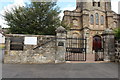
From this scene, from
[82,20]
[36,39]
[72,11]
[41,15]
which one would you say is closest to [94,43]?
[82,20]

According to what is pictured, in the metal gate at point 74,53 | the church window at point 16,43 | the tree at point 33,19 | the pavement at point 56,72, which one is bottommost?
the pavement at point 56,72

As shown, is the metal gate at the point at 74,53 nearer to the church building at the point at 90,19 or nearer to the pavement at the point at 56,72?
the pavement at the point at 56,72

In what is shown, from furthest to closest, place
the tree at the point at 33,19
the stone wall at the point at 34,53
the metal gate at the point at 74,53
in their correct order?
the tree at the point at 33,19
the metal gate at the point at 74,53
the stone wall at the point at 34,53

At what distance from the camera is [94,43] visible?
19547 millimetres

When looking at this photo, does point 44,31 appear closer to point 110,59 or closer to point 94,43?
point 110,59

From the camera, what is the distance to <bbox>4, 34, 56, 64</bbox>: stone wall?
7481 mm

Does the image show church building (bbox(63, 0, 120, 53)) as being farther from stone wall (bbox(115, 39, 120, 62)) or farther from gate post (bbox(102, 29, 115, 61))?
stone wall (bbox(115, 39, 120, 62))

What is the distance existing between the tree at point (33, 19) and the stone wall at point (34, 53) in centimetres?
210

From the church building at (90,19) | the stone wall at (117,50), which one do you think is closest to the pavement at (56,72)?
the stone wall at (117,50)

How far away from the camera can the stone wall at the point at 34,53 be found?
7481 millimetres

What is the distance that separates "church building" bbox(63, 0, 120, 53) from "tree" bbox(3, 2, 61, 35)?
9.61 metres

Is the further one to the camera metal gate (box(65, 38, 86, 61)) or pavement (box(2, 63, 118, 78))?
metal gate (box(65, 38, 86, 61))

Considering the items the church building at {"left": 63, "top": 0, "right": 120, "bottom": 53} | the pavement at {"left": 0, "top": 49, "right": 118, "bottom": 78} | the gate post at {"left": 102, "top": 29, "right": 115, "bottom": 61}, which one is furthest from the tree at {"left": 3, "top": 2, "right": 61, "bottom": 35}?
the church building at {"left": 63, "top": 0, "right": 120, "bottom": 53}

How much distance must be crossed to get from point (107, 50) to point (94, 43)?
1154 cm
